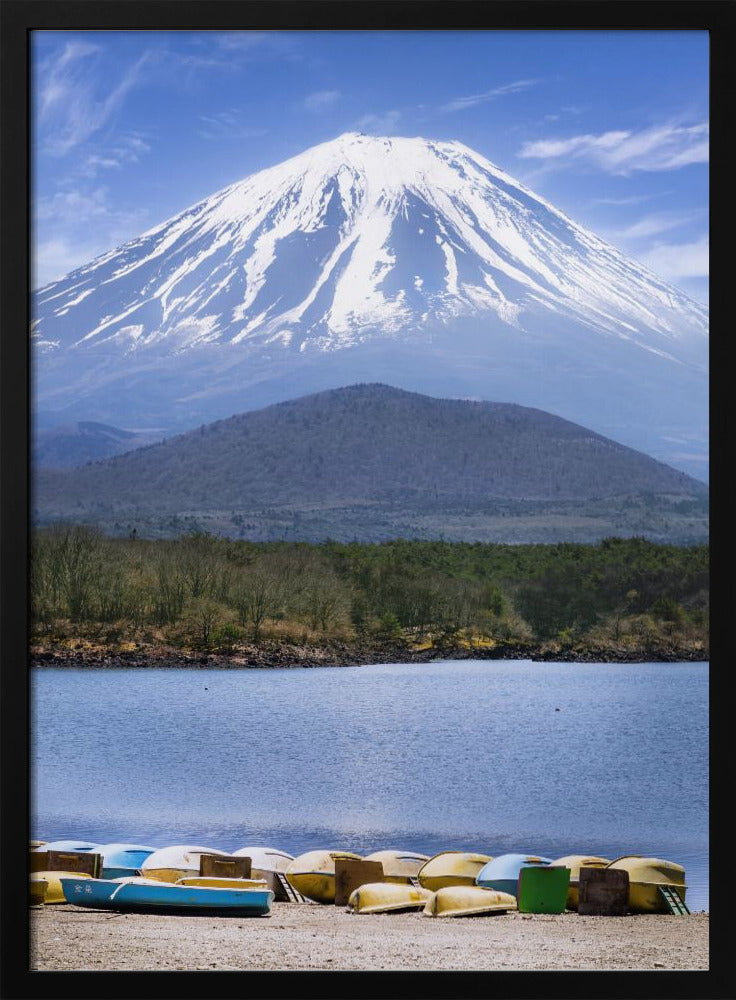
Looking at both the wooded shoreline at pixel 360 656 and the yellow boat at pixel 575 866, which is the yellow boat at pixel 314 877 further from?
the wooded shoreline at pixel 360 656

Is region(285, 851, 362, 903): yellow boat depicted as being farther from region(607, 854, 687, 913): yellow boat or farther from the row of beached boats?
region(607, 854, 687, 913): yellow boat

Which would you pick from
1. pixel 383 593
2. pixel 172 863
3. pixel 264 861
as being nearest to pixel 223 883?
pixel 172 863

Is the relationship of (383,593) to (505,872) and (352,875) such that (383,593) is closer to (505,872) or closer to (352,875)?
(352,875)

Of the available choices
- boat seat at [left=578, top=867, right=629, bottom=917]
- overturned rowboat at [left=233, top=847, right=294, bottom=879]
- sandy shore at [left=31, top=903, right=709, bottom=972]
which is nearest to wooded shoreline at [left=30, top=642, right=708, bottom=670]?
overturned rowboat at [left=233, top=847, right=294, bottom=879]

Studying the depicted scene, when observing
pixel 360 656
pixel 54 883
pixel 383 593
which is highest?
pixel 383 593

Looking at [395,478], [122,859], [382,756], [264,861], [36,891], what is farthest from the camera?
[395,478]

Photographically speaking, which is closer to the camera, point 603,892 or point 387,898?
point 603,892

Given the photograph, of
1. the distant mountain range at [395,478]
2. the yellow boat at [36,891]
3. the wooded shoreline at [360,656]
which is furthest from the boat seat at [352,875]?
the wooded shoreline at [360,656]
